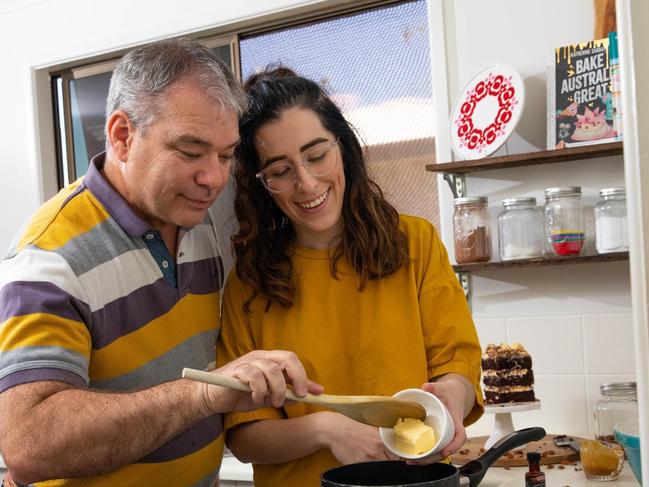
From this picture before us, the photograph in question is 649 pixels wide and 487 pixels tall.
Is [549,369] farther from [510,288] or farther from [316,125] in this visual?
[316,125]

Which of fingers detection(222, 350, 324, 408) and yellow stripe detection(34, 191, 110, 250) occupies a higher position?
yellow stripe detection(34, 191, 110, 250)

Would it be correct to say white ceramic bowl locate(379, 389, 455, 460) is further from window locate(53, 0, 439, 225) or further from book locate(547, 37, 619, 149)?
window locate(53, 0, 439, 225)

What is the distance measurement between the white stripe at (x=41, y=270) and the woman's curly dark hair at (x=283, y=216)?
1.14 feet

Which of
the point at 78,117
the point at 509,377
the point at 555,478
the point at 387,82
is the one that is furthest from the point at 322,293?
the point at 78,117

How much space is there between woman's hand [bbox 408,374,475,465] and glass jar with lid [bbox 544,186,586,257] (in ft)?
3.92

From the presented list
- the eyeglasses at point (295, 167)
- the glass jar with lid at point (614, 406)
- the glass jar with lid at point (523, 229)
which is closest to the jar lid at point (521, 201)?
the glass jar with lid at point (523, 229)

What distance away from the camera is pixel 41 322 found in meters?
1.18

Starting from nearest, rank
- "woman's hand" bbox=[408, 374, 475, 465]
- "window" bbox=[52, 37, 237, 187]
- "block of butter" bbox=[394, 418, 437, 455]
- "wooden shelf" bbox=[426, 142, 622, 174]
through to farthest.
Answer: "block of butter" bbox=[394, 418, 437, 455], "woman's hand" bbox=[408, 374, 475, 465], "wooden shelf" bbox=[426, 142, 622, 174], "window" bbox=[52, 37, 237, 187]

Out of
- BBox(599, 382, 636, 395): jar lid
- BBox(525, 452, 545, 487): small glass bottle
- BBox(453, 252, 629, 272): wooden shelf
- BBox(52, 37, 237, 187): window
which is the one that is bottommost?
BBox(599, 382, 636, 395): jar lid

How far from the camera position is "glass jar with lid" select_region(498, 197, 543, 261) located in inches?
102

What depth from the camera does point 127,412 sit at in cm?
113

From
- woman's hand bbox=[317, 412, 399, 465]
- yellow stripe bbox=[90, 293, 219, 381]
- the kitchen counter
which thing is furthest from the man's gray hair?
the kitchen counter

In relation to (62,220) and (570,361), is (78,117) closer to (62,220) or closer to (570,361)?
(570,361)

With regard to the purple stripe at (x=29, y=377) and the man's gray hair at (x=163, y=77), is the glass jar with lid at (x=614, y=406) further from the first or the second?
the purple stripe at (x=29, y=377)
